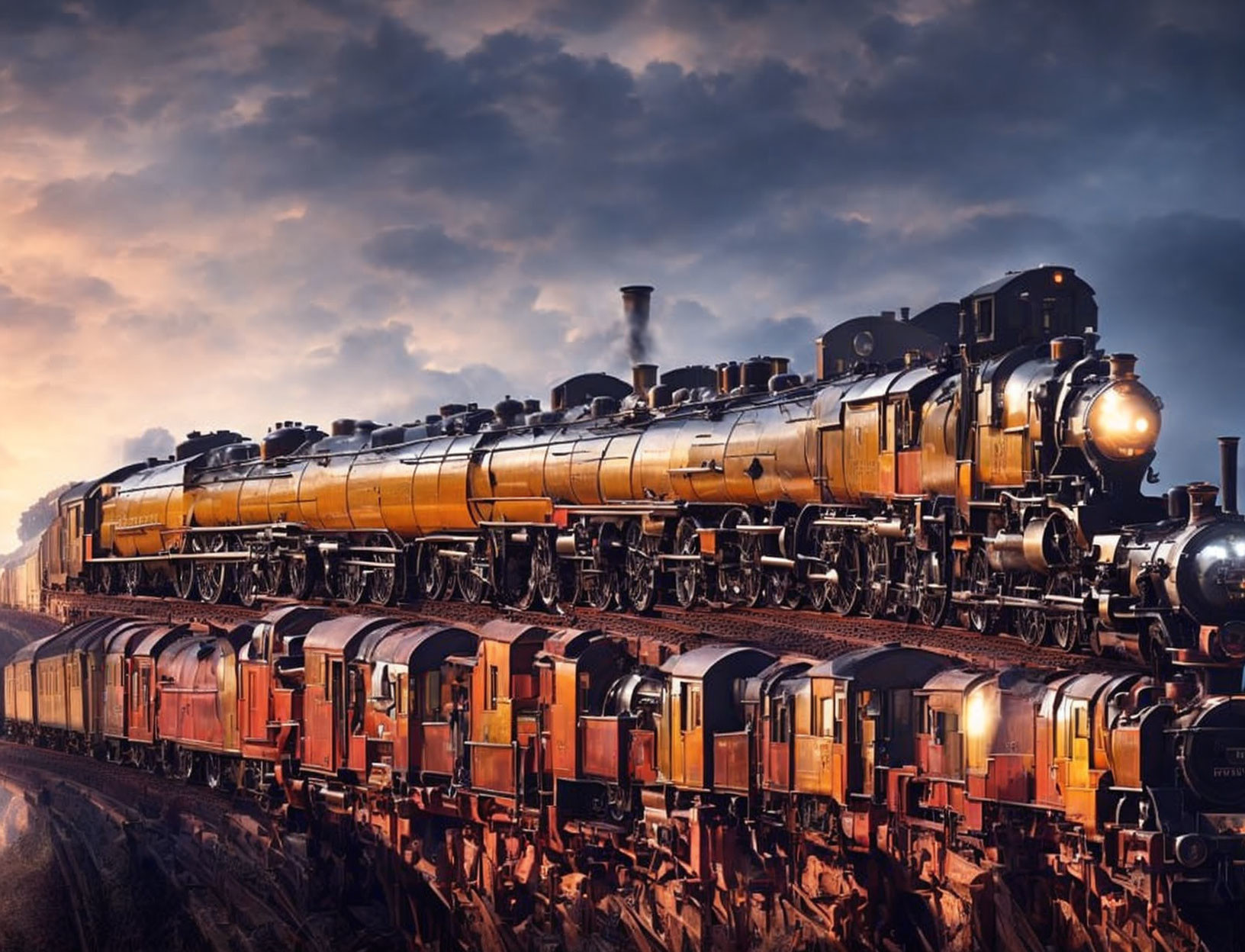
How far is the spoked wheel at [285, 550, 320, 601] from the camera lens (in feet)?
145

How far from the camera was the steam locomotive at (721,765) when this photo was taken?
20.0 meters

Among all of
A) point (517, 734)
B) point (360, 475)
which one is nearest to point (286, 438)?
point (360, 475)

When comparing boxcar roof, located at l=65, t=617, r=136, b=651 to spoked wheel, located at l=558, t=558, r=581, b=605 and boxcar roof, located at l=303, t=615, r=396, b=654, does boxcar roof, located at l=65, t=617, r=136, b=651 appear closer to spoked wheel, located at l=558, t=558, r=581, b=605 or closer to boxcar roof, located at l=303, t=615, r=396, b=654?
boxcar roof, located at l=303, t=615, r=396, b=654

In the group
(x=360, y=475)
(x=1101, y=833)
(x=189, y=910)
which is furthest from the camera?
(x=360, y=475)

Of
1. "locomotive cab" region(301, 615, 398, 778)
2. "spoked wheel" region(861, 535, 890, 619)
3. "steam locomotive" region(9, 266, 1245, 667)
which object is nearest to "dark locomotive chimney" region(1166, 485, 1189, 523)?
"steam locomotive" region(9, 266, 1245, 667)

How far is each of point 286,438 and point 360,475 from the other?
23.7ft

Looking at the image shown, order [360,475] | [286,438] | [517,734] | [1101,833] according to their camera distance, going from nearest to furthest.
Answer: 1. [1101,833]
2. [517,734]
3. [360,475]
4. [286,438]

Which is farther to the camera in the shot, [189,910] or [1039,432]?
[189,910]

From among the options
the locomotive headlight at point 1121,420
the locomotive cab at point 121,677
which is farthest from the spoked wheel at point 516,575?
the locomotive headlight at point 1121,420

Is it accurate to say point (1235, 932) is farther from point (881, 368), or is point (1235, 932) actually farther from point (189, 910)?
point (189, 910)

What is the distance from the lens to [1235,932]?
2020 cm

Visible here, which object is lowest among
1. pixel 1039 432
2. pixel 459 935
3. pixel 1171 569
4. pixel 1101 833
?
pixel 459 935

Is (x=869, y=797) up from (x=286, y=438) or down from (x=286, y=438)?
down

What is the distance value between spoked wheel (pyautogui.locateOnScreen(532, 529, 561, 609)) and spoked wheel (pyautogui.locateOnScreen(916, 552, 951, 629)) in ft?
37.8
